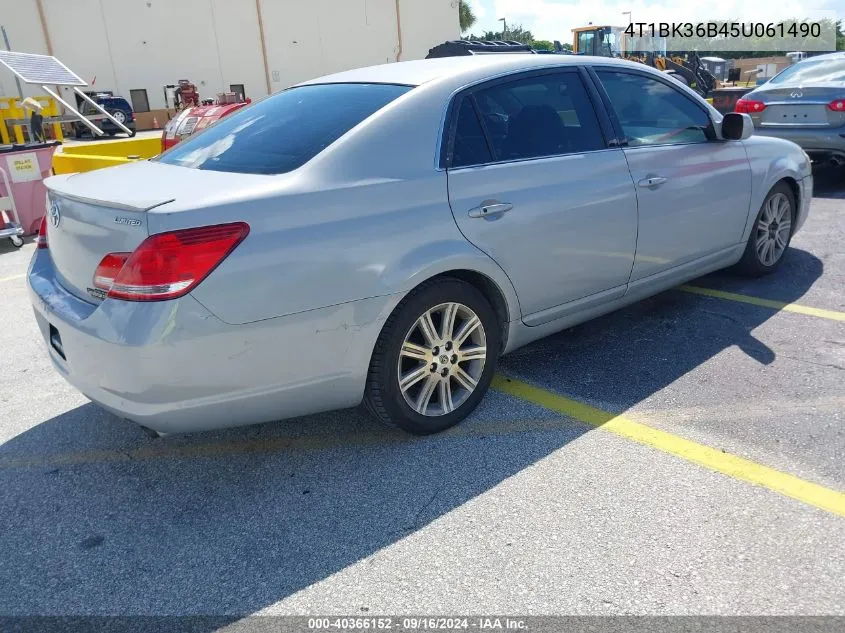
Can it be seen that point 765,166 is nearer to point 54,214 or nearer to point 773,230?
point 773,230

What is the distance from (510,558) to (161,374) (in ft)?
4.54

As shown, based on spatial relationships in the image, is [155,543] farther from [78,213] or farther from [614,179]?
[614,179]

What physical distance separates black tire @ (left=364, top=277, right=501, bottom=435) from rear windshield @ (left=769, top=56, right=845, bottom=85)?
7349mm

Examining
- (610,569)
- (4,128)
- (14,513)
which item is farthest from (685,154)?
(4,128)

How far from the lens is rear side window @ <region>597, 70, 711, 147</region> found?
12.8ft

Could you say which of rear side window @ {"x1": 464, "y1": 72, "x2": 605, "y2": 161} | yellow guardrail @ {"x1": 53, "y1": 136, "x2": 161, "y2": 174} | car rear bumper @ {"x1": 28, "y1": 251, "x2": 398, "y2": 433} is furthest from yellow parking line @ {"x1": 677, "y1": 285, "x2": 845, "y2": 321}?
yellow guardrail @ {"x1": 53, "y1": 136, "x2": 161, "y2": 174}

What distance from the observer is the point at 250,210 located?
256cm

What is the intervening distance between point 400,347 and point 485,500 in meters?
0.72

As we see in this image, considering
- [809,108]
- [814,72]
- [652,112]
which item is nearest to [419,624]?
[652,112]

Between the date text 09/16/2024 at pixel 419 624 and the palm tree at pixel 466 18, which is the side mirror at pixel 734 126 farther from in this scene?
the palm tree at pixel 466 18

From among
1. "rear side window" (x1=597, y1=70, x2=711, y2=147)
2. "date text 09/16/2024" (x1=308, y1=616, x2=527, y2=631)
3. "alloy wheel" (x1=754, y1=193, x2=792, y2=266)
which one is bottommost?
"date text 09/16/2024" (x1=308, y1=616, x2=527, y2=631)

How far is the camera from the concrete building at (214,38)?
28047 mm

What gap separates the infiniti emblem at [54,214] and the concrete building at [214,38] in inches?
1129

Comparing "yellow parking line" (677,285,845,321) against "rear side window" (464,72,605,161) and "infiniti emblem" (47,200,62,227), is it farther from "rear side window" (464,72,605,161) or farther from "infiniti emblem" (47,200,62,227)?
"infiniti emblem" (47,200,62,227)
